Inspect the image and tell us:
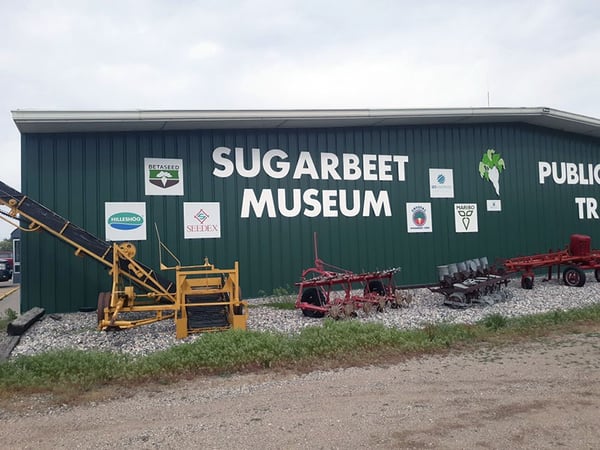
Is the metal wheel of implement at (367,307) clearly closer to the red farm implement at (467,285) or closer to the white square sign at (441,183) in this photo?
the red farm implement at (467,285)

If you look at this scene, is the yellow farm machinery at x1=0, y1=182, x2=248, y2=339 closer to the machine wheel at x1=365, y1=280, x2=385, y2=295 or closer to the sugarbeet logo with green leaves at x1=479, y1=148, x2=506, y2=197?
the machine wheel at x1=365, y1=280, x2=385, y2=295

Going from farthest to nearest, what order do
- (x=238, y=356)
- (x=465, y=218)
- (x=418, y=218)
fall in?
1. (x=465, y=218)
2. (x=418, y=218)
3. (x=238, y=356)

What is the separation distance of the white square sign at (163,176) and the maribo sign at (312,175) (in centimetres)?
88

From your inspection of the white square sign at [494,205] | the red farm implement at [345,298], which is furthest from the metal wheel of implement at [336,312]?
the white square sign at [494,205]

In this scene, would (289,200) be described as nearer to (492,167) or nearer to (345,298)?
(345,298)

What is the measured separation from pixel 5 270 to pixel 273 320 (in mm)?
24278

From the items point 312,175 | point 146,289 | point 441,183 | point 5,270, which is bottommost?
point 5,270

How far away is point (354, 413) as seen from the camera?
4.99m

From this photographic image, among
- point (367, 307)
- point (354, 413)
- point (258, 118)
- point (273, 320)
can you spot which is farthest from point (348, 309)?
point (258, 118)

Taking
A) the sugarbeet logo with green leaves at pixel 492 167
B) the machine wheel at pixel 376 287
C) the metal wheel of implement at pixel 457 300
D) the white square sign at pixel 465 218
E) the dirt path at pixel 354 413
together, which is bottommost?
the dirt path at pixel 354 413

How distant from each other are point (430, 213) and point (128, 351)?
9503 millimetres

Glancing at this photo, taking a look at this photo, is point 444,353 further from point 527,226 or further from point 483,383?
point 527,226

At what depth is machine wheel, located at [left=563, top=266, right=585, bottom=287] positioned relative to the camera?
13.8 meters

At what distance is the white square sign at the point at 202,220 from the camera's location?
12.2 metres
